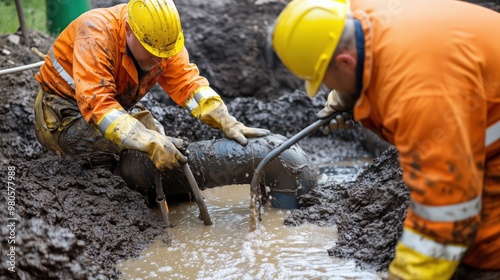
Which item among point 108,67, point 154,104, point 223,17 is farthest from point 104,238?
point 223,17

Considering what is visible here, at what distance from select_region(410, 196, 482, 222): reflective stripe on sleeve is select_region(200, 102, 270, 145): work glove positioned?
93.6 inches

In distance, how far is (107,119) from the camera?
12.0 feet

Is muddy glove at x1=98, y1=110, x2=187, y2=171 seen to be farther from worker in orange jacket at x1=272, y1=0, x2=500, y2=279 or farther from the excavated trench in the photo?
worker in orange jacket at x1=272, y1=0, x2=500, y2=279

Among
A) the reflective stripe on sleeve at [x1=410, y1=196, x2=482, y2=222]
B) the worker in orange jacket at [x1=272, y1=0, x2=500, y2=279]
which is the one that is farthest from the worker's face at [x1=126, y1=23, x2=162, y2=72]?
the reflective stripe on sleeve at [x1=410, y1=196, x2=482, y2=222]

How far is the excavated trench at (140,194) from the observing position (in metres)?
2.77

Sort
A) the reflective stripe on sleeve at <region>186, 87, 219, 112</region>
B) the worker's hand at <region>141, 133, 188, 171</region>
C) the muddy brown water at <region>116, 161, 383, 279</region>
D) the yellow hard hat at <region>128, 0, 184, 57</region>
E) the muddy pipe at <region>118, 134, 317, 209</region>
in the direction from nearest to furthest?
the muddy brown water at <region>116, 161, 383, 279</region> → the worker's hand at <region>141, 133, 188, 171</region> → the yellow hard hat at <region>128, 0, 184, 57</region> → the muddy pipe at <region>118, 134, 317, 209</region> → the reflective stripe on sleeve at <region>186, 87, 219, 112</region>

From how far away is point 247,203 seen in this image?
445cm

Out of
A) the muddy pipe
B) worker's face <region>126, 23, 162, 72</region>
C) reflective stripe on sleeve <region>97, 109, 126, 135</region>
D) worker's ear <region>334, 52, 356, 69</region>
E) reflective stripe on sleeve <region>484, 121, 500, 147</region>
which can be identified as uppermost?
worker's ear <region>334, 52, 356, 69</region>

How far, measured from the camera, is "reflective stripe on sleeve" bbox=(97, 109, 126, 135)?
3.64m

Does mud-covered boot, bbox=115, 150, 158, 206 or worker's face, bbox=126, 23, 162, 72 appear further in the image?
mud-covered boot, bbox=115, 150, 158, 206

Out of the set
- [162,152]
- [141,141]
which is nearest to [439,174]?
[162,152]

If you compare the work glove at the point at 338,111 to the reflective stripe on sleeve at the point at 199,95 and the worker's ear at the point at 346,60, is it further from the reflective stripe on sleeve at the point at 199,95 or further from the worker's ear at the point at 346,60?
the reflective stripe on sleeve at the point at 199,95

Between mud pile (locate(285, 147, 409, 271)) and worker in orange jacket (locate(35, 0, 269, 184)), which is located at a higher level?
worker in orange jacket (locate(35, 0, 269, 184))

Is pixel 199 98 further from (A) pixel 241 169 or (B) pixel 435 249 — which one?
(B) pixel 435 249
